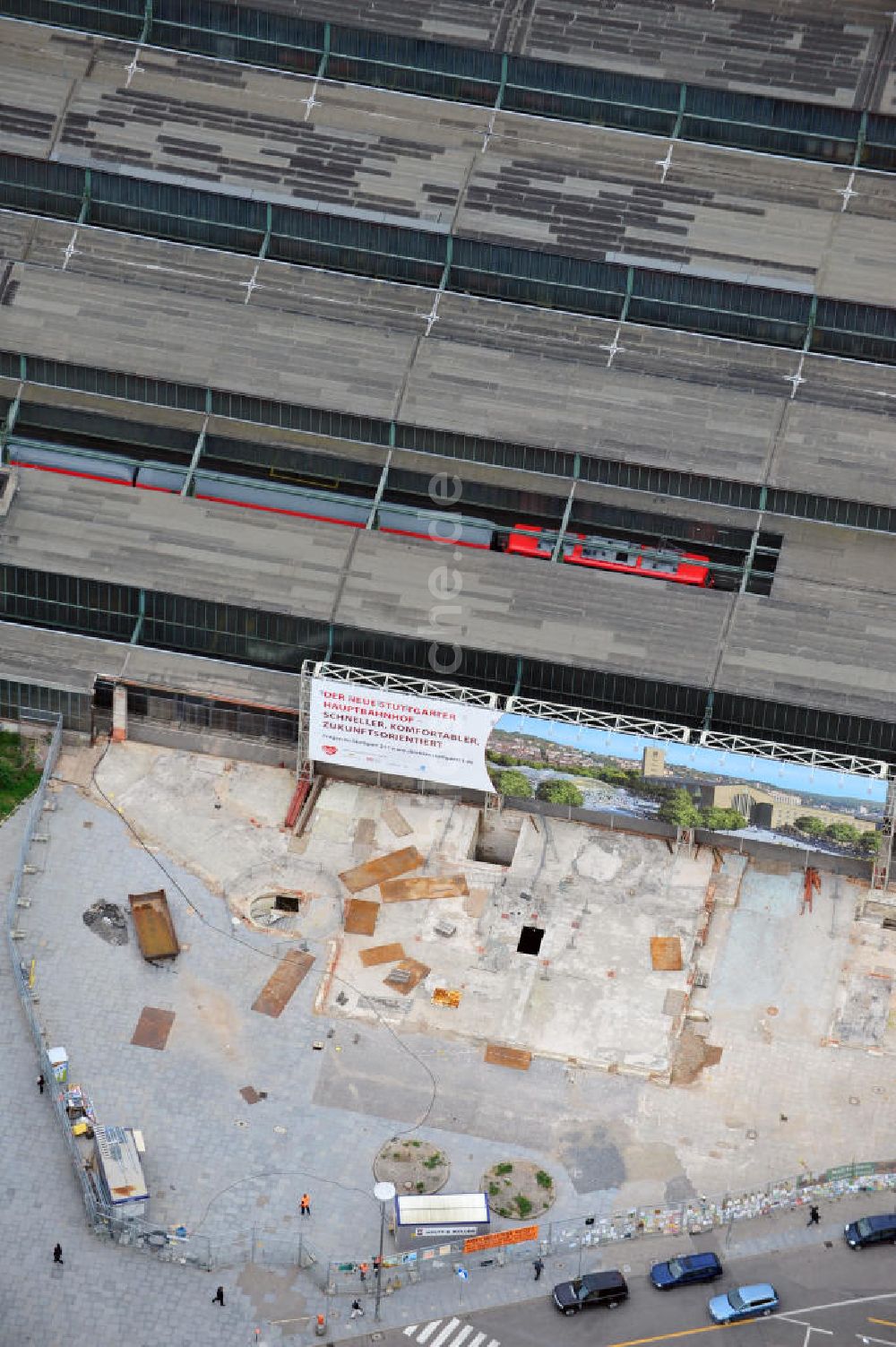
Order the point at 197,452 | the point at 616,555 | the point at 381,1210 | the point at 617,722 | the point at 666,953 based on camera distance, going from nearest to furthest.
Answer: the point at 381,1210 < the point at 666,953 < the point at 617,722 < the point at 616,555 < the point at 197,452

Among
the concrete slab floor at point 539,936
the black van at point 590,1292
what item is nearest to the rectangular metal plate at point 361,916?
the concrete slab floor at point 539,936

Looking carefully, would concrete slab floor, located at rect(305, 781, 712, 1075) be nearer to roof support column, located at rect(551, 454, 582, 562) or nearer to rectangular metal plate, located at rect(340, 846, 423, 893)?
rectangular metal plate, located at rect(340, 846, 423, 893)

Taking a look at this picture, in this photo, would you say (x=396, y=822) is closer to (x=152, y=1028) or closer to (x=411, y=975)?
(x=411, y=975)

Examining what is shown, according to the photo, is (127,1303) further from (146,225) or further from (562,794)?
(146,225)

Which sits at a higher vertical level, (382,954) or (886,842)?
(886,842)

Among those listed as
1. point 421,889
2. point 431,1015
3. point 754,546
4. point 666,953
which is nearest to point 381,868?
point 421,889

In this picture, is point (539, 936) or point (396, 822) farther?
point (396, 822)

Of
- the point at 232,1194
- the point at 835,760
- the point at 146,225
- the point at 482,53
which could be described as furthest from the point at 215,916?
the point at 482,53

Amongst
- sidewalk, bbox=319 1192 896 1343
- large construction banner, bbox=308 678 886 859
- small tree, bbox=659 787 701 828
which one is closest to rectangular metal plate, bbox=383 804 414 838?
large construction banner, bbox=308 678 886 859
